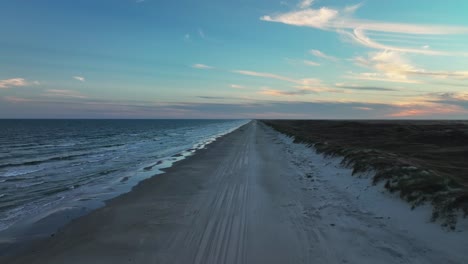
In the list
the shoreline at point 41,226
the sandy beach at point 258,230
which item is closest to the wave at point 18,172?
the shoreline at point 41,226

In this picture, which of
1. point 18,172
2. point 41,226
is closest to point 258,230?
point 41,226

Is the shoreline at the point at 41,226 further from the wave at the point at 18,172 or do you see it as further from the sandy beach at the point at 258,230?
the wave at the point at 18,172

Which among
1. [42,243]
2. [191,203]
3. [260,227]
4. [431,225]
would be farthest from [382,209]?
[42,243]

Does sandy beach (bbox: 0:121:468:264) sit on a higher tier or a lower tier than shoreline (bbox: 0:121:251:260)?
higher

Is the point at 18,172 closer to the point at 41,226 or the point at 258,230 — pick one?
the point at 41,226

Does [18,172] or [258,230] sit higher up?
[258,230]

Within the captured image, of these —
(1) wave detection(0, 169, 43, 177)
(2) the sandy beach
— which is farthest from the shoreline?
(1) wave detection(0, 169, 43, 177)

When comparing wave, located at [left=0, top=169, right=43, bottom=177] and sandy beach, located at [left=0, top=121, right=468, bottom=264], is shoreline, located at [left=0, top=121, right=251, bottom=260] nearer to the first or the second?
sandy beach, located at [left=0, top=121, right=468, bottom=264]

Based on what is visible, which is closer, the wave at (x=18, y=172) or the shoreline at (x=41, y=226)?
the shoreline at (x=41, y=226)

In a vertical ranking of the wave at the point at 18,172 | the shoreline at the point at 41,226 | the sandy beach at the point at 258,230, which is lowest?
the wave at the point at 18,172

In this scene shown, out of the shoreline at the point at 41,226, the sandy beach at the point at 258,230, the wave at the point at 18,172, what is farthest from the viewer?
the wave at the point at 18,172
